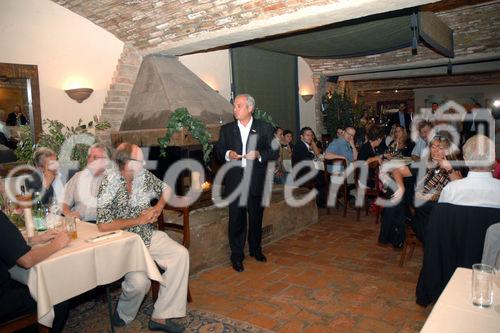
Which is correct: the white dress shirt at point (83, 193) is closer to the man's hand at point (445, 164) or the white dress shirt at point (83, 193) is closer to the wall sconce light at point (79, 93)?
the wall sconce light at point (79, 93)

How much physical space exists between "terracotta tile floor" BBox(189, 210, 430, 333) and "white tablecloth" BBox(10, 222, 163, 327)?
0.94m

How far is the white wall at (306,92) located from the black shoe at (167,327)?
726 centimetres

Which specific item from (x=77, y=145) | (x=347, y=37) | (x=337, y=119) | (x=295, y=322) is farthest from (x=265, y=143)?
(x=337, y=119)

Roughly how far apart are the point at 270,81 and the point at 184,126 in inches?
164

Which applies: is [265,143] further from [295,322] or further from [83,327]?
[83,327]

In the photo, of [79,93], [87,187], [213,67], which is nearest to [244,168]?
[87,187]

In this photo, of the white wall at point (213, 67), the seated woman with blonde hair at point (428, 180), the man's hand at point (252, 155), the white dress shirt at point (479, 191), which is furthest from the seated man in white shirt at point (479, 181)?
the white wall at point (213, 67)

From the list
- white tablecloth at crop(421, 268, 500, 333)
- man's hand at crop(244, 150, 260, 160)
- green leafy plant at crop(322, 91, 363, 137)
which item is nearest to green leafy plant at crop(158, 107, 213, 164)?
man's hand at crop(244, 150, 260, 160)

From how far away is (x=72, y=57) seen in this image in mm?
4762

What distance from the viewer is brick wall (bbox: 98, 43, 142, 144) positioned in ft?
16.8

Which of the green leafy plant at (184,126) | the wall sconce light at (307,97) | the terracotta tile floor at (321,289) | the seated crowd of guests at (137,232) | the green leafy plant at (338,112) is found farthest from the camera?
the green leafy plant at (338,112)

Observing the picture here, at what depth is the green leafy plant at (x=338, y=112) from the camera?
9.76m

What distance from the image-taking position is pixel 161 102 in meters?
4.82

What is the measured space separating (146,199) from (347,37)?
399 cm
